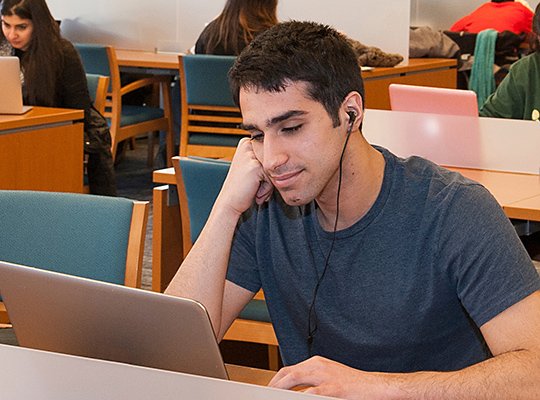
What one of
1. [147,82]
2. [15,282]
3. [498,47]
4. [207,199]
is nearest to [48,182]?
[207,199]

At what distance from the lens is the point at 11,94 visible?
3.01 m

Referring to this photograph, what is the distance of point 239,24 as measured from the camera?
13.6 feet

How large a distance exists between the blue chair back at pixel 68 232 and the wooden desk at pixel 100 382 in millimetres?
900

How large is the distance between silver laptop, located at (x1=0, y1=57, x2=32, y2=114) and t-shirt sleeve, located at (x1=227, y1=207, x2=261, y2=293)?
1948 mm

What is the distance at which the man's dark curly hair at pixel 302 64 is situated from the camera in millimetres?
1173

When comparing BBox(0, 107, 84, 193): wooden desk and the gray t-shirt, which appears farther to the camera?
BBox(0, 107, 84, 193): wooden desk

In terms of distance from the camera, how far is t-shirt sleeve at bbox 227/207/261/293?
1.35 meters

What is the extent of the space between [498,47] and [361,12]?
1.24 meters

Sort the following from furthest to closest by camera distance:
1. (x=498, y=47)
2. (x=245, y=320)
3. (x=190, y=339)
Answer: (x=498, y=47), (x=245, y=320), (x=190, y=339)

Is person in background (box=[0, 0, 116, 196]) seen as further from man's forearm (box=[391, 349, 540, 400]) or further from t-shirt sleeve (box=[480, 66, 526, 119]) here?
man's forearm (box=[391, 349, 540, 400])

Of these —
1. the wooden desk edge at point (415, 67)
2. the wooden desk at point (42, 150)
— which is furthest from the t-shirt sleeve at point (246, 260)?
the wooden desk edge at point (415, 67)

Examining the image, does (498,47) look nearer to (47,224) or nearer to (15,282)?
(47,224)

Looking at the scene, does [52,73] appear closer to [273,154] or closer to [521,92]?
[521,92]

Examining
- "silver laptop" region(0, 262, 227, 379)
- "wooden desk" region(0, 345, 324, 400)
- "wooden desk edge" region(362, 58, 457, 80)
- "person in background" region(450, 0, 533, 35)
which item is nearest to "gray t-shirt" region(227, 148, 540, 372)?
"silver laptop" region(0, 262, 227, 379)
